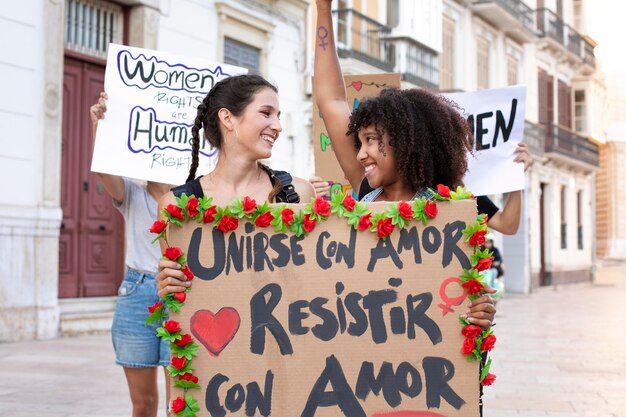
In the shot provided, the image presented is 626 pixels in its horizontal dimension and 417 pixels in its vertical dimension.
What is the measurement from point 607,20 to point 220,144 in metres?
51.3

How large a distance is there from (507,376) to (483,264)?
20.5 feet

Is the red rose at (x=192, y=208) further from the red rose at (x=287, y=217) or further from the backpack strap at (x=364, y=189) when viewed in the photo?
the backpack strap at (x=364, y=189)

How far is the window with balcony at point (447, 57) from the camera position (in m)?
25.5

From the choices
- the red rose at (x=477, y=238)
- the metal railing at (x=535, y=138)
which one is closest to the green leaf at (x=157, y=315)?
the red rose at (x=477, y=238)

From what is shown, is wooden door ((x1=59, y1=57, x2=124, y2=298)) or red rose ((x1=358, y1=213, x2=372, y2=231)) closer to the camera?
red rose ((x1=358, y1=213, x2=372, y2=231))

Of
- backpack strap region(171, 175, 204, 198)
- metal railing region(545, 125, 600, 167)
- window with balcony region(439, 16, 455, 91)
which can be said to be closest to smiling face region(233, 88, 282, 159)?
backpack strap region(171, 175, 204, 198)

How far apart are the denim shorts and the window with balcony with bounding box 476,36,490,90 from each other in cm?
2437

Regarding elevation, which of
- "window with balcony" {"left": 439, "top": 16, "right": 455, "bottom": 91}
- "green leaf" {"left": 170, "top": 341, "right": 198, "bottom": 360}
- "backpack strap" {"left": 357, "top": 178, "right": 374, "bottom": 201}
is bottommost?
"green leaf" {"left": 170, "top": 341, "right": 198, "bottom": 360}

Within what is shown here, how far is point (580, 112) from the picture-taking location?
38.0 metres

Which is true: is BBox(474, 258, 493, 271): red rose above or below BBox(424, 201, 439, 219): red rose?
below

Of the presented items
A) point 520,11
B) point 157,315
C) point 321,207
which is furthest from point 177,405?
point 520,11

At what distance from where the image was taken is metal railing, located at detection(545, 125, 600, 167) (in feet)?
104

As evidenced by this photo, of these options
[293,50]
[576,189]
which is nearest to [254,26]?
[293,50]

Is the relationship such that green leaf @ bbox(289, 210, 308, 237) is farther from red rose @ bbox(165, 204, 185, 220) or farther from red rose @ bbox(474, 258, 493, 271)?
red rose @ bbox(474, 258, 493, 271)
